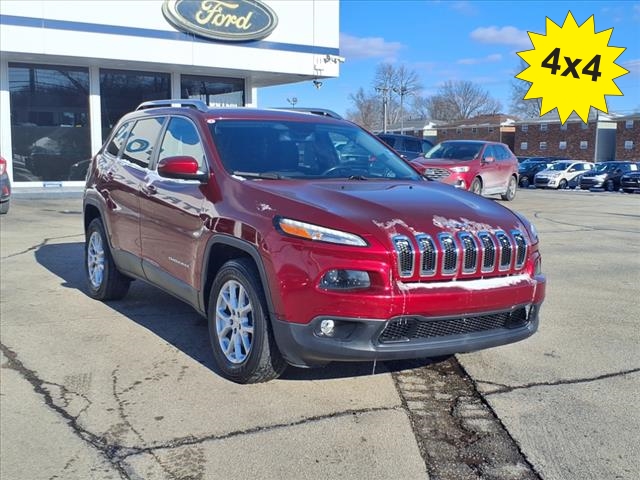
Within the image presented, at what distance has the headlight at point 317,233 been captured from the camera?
146 inches

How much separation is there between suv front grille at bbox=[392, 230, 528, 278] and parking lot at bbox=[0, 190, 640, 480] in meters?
0.86

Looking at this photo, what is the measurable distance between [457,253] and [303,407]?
129 cm

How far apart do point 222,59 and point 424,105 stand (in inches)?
3387

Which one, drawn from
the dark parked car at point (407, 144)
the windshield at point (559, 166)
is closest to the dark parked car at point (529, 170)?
the windshield at point (559, 166)

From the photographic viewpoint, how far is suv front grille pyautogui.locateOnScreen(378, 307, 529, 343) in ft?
12.3

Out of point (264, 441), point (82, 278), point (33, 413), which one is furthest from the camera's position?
point (82, 278)

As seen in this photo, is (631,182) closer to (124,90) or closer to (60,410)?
(124,90)

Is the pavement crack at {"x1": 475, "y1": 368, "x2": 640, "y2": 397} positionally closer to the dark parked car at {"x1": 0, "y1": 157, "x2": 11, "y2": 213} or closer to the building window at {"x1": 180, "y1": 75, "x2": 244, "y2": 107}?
the dark parked car at {"x1": 0, "y1": 157, "x2": 11, "y2": 213}

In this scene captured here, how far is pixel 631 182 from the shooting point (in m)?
29.9

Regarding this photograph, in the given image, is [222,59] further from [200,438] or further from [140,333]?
[200,438]

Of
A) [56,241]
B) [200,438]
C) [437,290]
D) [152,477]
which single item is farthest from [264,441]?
[56,241]

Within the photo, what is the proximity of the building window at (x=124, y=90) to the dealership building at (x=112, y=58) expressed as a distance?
30 millimetres

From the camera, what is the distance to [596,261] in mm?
9031

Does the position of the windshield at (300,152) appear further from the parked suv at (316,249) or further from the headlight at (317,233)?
the headlight at (317,233)
